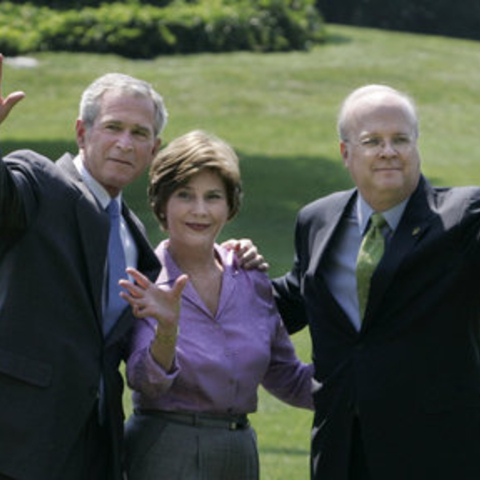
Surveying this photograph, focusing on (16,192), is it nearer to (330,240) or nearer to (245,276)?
(245,276)

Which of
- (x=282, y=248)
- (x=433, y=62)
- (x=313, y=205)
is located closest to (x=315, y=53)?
(x=433, y=62)

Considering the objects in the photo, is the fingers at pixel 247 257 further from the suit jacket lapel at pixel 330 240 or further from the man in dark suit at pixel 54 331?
the man in dark suit at pixel 54 331

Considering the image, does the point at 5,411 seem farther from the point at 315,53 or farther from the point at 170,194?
the point at 315,53

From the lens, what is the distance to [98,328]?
4.12 meters

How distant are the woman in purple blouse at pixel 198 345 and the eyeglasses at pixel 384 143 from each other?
50 centimetres

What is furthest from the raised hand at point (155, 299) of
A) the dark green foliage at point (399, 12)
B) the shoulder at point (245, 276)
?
the dark green foliage at point (399, 12)

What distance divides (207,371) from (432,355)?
2.64ft

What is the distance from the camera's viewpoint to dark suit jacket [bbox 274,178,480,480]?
421cm

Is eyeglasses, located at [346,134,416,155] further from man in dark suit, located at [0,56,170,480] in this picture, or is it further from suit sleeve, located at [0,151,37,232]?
suit sleeve, located at [0,151,37,232]

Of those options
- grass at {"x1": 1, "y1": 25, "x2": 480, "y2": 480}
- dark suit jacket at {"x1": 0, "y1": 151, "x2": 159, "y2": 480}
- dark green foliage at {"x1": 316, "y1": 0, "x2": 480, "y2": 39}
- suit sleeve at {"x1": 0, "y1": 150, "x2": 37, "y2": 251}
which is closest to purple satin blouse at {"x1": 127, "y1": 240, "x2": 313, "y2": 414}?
dark suit jacket at {"x1": 0, "y1": 151, "x2": 159, "y2": 480}

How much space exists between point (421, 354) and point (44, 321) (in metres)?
1.30

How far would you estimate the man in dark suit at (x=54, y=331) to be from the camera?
13.1 feet

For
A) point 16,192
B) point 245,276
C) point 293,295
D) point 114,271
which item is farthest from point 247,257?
point 16,192

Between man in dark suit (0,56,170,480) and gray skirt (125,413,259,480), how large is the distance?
157mm
